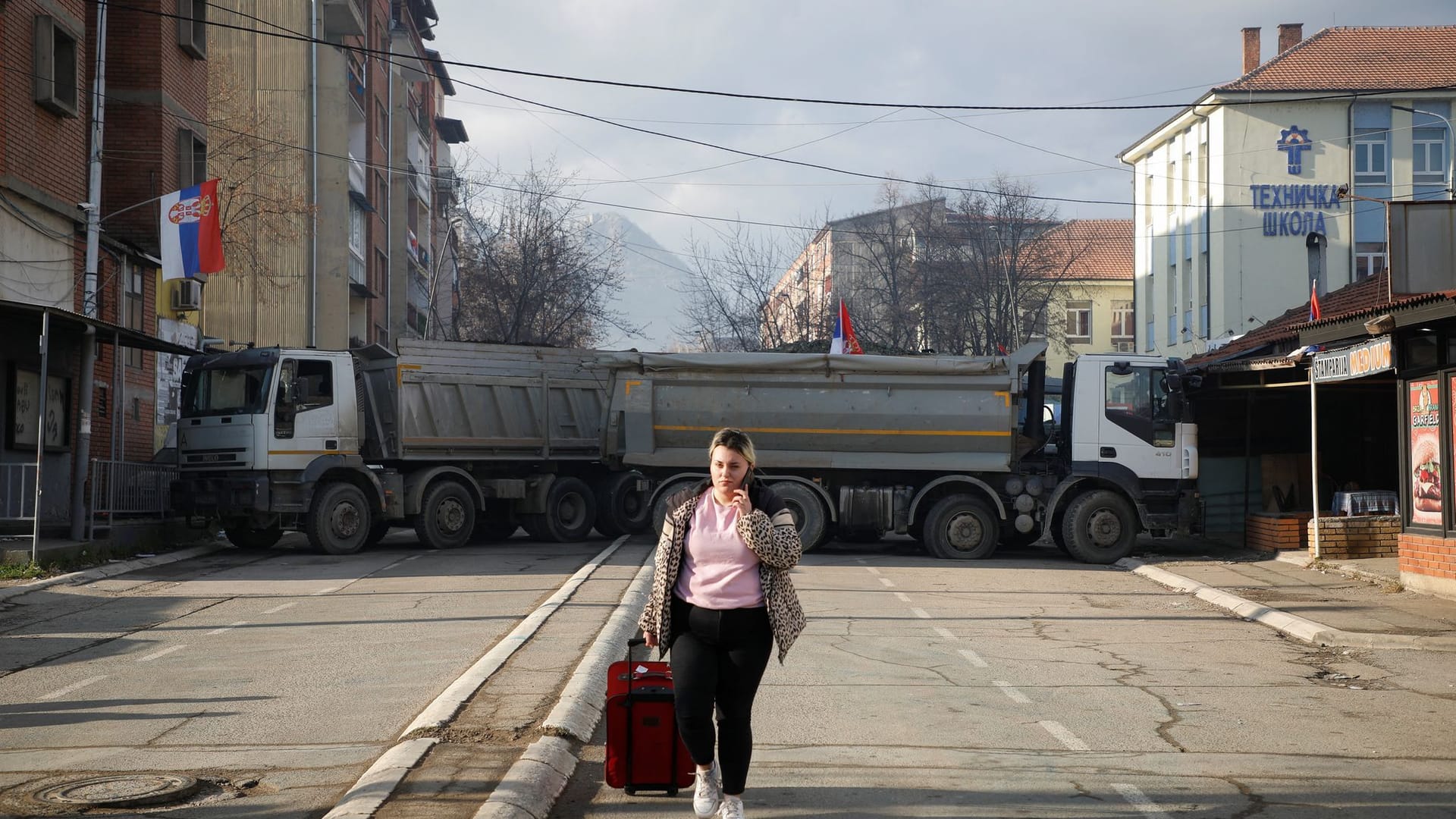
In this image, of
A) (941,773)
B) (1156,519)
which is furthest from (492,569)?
(941,773)

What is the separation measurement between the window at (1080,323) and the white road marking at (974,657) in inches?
2392

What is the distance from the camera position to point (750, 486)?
5.75 m

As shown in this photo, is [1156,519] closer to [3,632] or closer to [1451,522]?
[1451,522]

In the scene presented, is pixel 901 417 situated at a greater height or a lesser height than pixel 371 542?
greater

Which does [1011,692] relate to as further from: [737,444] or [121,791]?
[121,791]

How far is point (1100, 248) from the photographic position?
72.6 metres

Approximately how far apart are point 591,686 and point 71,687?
11.7 ft

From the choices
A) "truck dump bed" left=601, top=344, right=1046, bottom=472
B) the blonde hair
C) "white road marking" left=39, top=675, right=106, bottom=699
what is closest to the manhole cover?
"white road marking" left=39, top=675, right=106, bottom=699

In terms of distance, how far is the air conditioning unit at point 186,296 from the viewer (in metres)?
27.4

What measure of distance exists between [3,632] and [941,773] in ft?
29.3

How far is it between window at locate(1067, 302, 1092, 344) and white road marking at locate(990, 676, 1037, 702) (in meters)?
62.3

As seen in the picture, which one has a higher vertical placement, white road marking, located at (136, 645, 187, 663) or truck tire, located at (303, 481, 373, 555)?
truck tire, located at (303, 481, 373, 555)

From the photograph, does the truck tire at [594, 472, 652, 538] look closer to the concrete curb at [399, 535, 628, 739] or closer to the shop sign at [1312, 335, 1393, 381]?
the concrete curb at [399, 535, 628, 739]

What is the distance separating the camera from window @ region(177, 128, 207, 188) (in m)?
25.5
